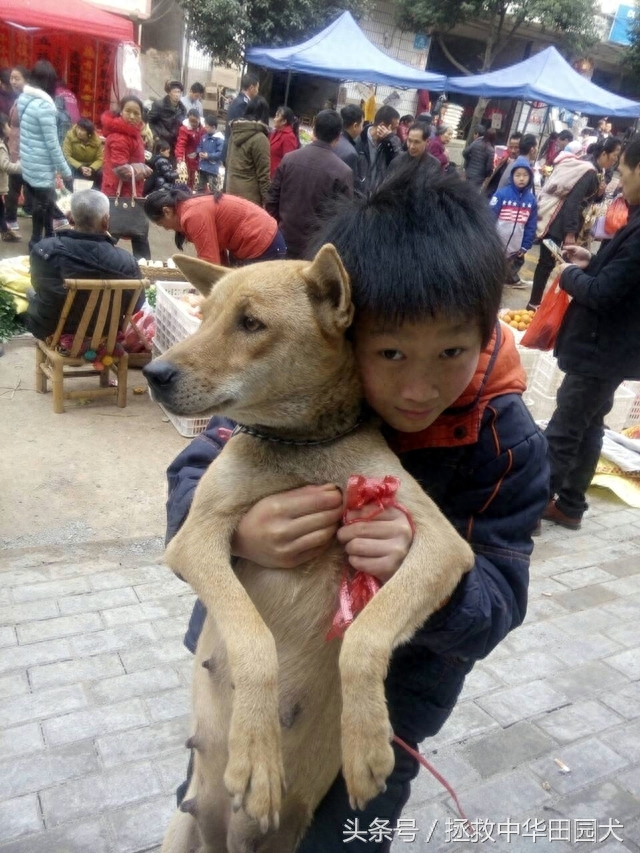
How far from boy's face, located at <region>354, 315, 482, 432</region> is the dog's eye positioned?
226mm

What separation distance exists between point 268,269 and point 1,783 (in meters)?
2.12

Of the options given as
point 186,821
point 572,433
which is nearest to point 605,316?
point 572,433

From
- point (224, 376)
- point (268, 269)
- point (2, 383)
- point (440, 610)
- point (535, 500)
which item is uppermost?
point (268, 269)

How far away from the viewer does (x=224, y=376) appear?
158 centimetres

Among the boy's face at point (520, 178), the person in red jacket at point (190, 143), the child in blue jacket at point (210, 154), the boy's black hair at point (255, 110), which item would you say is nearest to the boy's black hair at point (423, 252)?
the boy's face at point (520, 178)

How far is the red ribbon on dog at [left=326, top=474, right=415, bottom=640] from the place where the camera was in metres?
1.51

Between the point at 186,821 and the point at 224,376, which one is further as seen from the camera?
the point at 186,821

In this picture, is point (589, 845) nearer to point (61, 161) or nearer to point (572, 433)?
point (572, 433)

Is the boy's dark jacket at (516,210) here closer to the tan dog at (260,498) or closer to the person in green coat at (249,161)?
the person in green coat at (249,161)

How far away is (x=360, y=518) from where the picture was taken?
1.51 meters

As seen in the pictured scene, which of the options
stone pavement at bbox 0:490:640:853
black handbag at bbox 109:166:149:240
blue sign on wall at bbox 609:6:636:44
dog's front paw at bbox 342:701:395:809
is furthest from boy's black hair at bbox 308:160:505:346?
blue sign on wall at bbox 609:6:636:44

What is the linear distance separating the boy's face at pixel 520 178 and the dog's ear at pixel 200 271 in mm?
8520

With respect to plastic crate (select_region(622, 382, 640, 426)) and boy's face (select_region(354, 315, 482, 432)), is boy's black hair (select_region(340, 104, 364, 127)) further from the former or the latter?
boy's face (select_region(354, 315, 482, 432))

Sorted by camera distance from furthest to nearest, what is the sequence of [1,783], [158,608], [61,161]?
[61,161] < [158,608] < [1,783]
